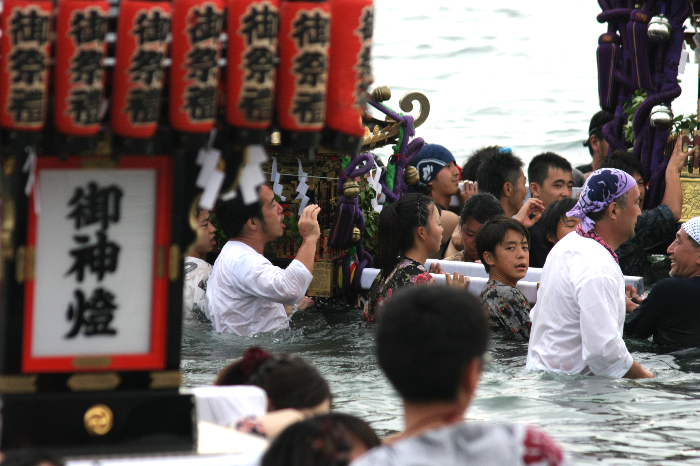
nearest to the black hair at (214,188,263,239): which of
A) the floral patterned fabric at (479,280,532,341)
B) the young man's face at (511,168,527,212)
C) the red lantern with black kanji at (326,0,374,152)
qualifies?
the floral patterned fabric at (479,280,532,341)

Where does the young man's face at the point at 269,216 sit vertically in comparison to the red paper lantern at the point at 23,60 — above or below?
below

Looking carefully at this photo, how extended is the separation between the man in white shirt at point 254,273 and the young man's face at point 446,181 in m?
2.24

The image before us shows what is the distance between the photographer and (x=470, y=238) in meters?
6.60

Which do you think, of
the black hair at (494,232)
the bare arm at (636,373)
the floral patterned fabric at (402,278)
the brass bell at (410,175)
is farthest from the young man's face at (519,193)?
the bare arm at (636,373)

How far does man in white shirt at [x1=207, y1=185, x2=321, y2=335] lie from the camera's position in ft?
18.1

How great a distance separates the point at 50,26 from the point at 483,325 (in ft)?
4.18

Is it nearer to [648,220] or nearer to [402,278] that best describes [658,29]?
[648,220]

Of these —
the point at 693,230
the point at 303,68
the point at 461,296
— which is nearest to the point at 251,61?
the point at 303,68

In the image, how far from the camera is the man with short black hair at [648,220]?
7.37m

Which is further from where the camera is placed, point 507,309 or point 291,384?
point 507,309

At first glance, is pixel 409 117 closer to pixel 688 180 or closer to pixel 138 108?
pixel 688 180

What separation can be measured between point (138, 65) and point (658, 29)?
7030 millimetres

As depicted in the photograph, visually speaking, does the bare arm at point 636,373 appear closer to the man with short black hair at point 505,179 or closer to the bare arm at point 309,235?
the bare arm at point 309,235

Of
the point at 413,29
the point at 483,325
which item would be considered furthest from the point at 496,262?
the point at 413,29
